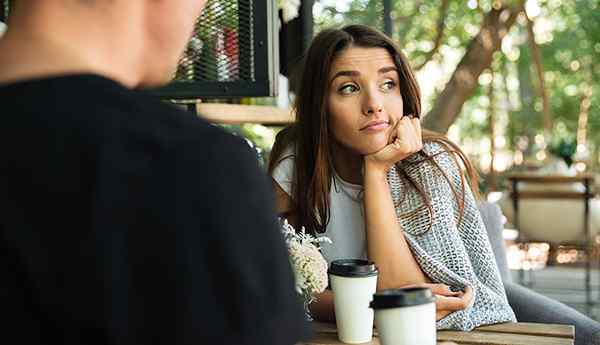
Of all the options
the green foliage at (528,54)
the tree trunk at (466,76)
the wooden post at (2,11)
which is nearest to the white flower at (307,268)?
the wooden post at (2,11)

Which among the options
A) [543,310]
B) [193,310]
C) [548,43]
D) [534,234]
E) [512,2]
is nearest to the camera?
[193,310]

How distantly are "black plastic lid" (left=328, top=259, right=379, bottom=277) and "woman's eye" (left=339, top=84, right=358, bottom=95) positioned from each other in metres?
0.58

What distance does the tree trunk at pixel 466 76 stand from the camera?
21.3 ft

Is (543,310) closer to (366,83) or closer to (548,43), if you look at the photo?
(366,83)

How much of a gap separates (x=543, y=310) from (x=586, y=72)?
10.7 meters

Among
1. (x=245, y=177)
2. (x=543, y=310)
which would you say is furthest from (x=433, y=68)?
(x=245, y=177)

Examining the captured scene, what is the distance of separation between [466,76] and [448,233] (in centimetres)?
487

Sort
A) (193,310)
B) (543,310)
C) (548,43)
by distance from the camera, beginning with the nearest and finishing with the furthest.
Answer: (193,310)
(543,310)
(548,43)

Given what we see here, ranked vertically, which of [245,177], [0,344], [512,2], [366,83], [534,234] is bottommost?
[534,234]

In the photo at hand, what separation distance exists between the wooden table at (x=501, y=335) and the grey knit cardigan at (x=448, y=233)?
0.04 meters

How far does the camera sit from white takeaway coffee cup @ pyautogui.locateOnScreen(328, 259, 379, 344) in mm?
1472

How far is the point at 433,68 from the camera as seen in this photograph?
1460 centimetres

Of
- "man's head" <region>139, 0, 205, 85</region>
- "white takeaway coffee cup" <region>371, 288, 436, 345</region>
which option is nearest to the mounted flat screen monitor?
"white takeaway coffee cup" <region>371, 288, 436, 345</region>

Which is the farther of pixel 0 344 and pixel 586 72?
pixel 586 72
